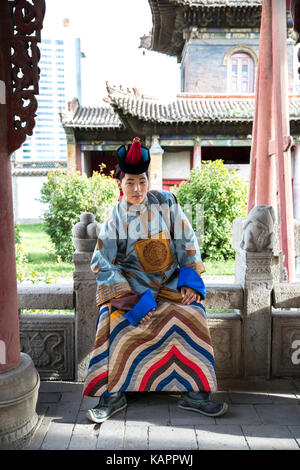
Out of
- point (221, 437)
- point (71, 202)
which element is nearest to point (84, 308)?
point (221, 437)

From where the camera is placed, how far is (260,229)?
2682 mm

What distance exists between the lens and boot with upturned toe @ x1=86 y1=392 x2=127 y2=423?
2.30 m

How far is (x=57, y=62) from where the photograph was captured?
1510 inches

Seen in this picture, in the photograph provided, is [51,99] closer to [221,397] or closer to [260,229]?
[260,229]

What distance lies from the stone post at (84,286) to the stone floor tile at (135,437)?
70 cm

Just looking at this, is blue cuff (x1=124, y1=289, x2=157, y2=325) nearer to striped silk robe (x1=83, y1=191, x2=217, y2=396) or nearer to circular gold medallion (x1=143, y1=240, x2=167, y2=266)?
striped silk robe (x1=83, y1=191, x2=217, y2=396)

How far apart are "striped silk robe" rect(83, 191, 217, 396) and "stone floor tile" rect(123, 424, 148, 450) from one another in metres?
0.21

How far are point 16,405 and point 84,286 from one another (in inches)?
35.1

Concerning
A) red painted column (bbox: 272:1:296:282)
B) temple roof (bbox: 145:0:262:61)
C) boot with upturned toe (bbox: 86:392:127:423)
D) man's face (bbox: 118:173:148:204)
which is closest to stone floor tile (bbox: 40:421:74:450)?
boot with upturned toe (bbox: 86:392:127:423)

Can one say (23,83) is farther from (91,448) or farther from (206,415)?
(206,415)

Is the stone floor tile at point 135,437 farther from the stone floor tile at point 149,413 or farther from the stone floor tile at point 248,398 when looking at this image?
the stone floor tile at point 248,398

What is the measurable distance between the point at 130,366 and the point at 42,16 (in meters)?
1.96

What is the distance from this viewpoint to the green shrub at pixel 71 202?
10.4 m

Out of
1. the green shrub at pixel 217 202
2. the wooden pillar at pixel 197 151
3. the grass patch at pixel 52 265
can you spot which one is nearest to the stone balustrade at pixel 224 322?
the grass patch at pixel 52 265
